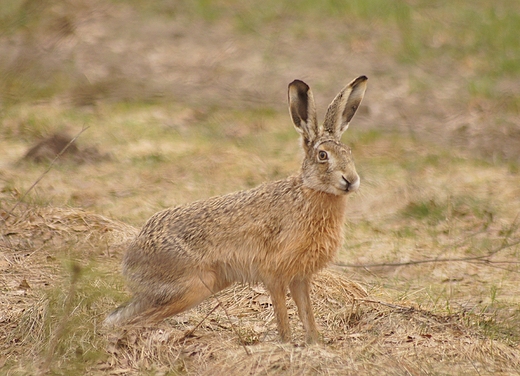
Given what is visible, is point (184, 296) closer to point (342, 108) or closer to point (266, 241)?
point (266, 241)

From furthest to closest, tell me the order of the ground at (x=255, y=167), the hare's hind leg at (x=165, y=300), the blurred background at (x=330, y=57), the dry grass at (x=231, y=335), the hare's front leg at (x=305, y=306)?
the blurred background at (x=330, y=57) < the hare's front leg at (x=305, y=306) < the hare's hind leg at (x=165, y=300) < the ground at (x=255, y=167) < the dry grass at (x=231, y=335)

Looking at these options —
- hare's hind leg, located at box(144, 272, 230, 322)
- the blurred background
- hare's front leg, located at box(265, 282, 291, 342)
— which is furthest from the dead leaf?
the blurred background

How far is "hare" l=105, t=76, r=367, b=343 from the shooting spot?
18.9 ft

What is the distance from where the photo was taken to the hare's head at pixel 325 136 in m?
5.71

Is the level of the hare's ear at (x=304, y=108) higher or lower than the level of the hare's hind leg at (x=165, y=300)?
higher

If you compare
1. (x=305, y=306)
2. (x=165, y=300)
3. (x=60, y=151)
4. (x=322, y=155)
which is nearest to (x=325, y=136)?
(x=322, y=155)

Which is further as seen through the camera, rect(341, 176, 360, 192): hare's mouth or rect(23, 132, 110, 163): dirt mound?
rect(23, 132, 110, 163): dirt mound

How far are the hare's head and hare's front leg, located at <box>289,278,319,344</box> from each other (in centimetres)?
69

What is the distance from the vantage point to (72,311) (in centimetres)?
558

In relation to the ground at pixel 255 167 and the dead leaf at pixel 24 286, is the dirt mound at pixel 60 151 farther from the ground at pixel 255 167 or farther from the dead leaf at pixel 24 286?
the dead leaf at pixel 24 286

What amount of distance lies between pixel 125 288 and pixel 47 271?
1.06 meters

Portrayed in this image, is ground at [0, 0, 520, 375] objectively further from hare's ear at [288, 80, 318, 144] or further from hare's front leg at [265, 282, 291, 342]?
hare's ear at [288, 80, 318, 144]

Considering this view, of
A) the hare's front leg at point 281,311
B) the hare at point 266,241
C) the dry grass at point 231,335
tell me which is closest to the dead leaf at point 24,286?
the dry grass at point 231,335

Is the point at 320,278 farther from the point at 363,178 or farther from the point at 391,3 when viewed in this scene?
the point at 391,3
